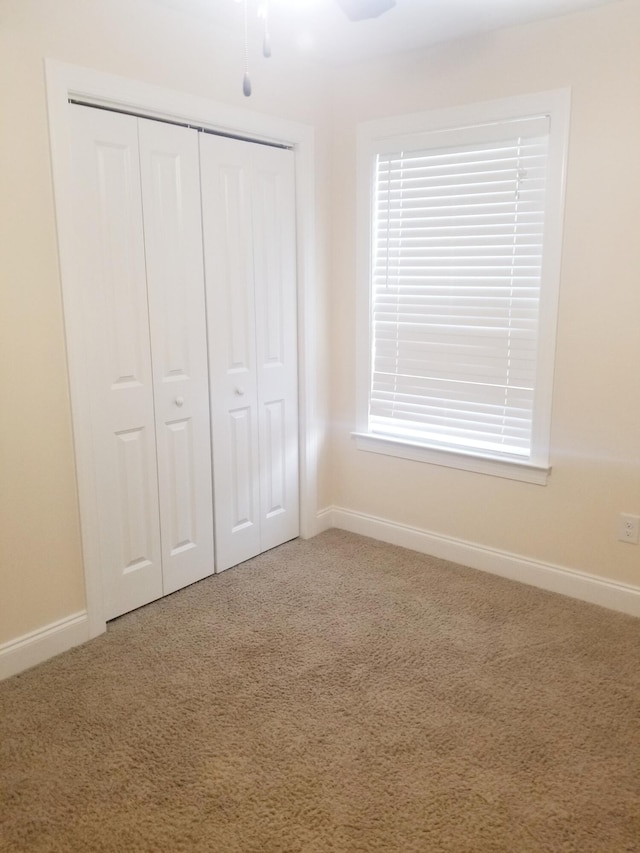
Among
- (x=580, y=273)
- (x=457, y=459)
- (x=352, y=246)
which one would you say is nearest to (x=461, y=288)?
(x=580, y=273)

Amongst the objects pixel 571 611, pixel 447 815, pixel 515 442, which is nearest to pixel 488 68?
pixel 515 442

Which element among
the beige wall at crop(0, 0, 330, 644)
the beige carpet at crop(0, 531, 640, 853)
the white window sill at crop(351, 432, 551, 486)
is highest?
the beige wall at crop(0, 0, 330, 644)

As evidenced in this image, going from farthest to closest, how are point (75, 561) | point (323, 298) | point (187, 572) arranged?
1. point (323, 298)
2. point (187, 572)
3. point (75, 561)

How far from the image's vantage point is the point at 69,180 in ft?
7.85

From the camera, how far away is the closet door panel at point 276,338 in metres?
3.19

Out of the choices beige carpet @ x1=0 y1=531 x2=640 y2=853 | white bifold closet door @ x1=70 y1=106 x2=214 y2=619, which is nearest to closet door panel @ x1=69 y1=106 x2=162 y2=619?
white bifold closet door @ x1=70 y1=106 x2=214 y2=619

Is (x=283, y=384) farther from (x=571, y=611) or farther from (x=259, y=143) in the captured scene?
(x=571, y=611)

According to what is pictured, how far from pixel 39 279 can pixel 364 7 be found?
1.39m

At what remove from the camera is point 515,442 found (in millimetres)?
3117

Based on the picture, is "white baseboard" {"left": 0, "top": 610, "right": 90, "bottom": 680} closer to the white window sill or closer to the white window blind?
the white window sill

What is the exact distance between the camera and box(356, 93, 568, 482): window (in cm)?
289

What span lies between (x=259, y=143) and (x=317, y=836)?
2782 millimetres

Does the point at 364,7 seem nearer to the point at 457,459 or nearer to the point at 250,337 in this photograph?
the point at 250,337

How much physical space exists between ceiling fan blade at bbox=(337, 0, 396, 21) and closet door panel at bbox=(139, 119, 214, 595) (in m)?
0.97
